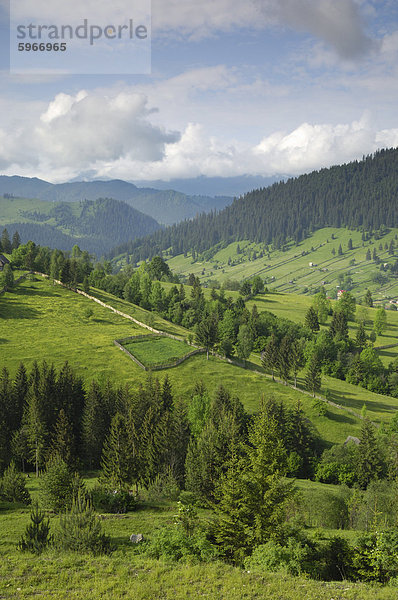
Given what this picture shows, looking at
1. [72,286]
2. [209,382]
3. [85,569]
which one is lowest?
[209,382]

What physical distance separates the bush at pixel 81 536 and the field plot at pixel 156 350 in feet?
240

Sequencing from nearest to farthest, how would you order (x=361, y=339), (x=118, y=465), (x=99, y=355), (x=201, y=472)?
1. (x=118, y=465)
2. (x=201, y=472)
3. (x=99, y=355)
4. (x=361, y=339)

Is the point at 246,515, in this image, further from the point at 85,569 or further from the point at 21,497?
the point at 21,497

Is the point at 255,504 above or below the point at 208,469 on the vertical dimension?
above

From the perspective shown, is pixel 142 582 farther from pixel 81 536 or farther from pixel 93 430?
pixel 93 430

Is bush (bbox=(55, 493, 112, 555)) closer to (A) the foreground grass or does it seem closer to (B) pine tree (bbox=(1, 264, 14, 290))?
(A) the foreground grass

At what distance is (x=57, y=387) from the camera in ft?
253

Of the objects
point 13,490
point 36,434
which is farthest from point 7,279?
point 13,490

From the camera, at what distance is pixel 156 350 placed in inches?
4523

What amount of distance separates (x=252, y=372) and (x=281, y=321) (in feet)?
197

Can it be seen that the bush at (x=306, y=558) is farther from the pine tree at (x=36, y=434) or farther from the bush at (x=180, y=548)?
the pine tree at (x=36, y=434)

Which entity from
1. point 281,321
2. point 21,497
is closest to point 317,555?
point 21,497

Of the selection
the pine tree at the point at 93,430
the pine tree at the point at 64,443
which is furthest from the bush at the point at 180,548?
the pine tree at the point at 93,430

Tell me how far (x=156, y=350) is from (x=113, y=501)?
69941 mm
